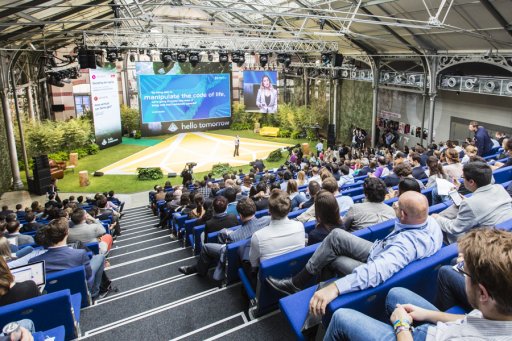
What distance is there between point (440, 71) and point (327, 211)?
1357 cm

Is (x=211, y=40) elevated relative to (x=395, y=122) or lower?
elevated

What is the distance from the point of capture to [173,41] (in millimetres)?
19125

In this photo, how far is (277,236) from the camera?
340cm

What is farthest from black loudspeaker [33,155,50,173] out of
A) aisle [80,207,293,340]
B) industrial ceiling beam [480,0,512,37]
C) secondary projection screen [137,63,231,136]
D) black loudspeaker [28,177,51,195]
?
industrial ceiling beam [480,0,512,37]

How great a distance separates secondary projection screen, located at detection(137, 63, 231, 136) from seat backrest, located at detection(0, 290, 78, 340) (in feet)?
69.6

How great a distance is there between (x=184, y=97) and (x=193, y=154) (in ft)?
18.3

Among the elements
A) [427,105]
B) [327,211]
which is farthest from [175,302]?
[427,105]

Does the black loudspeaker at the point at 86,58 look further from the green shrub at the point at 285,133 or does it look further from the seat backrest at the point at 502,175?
the green shrub at the point at 285,133

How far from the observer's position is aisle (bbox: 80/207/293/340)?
3156 mm

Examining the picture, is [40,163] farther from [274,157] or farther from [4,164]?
[274,157]

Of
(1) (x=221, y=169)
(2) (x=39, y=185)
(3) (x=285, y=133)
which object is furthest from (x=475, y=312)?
(3) (x=285, y=133)

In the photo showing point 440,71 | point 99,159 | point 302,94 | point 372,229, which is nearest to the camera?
point 372,229

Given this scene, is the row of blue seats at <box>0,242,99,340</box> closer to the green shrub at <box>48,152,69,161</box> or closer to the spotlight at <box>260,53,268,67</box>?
the spotlight at <box>260,53,268,67</box>

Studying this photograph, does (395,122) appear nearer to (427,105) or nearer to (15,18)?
(427,105)
